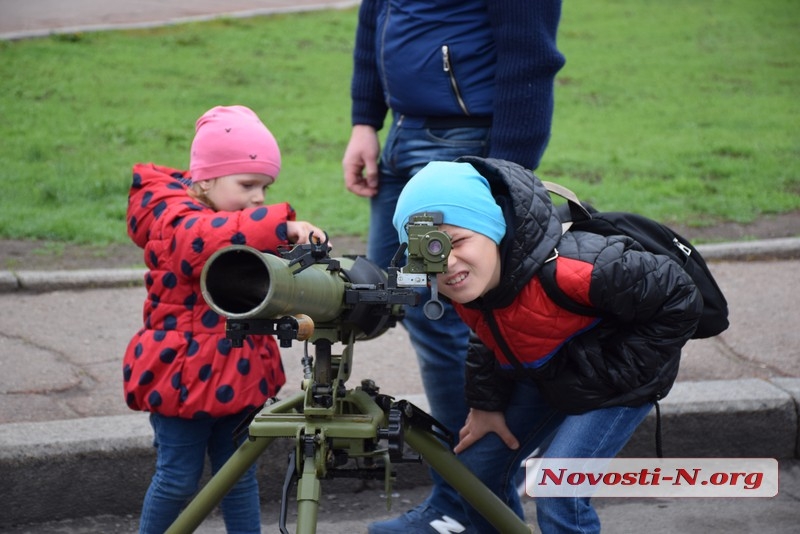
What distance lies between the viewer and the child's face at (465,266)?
9.27 ft

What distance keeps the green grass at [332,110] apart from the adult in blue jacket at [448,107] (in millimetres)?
3358

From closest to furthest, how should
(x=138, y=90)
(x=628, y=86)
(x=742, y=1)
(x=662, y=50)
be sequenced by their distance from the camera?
(x=138, y=90) → (x=628, y=86) → (x=662, y=50) → (x=742, y=1)

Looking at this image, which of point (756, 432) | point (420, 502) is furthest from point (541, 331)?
point (756, 432)

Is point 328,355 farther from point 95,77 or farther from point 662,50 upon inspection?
point 662,50

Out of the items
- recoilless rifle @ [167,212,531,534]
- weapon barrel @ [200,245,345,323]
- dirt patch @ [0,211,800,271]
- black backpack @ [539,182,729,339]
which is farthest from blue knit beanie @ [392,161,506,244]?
dirt patch @ [0,211,800,271]

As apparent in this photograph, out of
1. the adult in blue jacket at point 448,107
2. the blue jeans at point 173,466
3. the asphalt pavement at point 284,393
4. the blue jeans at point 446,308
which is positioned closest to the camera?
the blue jeans at point 173,466

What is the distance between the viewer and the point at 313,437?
2705mm

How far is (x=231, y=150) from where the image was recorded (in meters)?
3.31

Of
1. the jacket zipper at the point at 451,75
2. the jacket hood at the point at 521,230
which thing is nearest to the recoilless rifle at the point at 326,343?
the jacket hood at the point at 521,230

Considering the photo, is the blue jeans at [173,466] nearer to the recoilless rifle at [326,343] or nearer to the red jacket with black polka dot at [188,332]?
the red jacket with black polka dot at [188,332]

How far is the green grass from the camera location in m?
7.93

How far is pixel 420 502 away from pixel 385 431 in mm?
1498

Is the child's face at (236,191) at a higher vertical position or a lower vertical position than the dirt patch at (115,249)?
higher

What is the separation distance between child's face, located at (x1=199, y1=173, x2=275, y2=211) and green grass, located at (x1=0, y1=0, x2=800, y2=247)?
3756 millimetres
